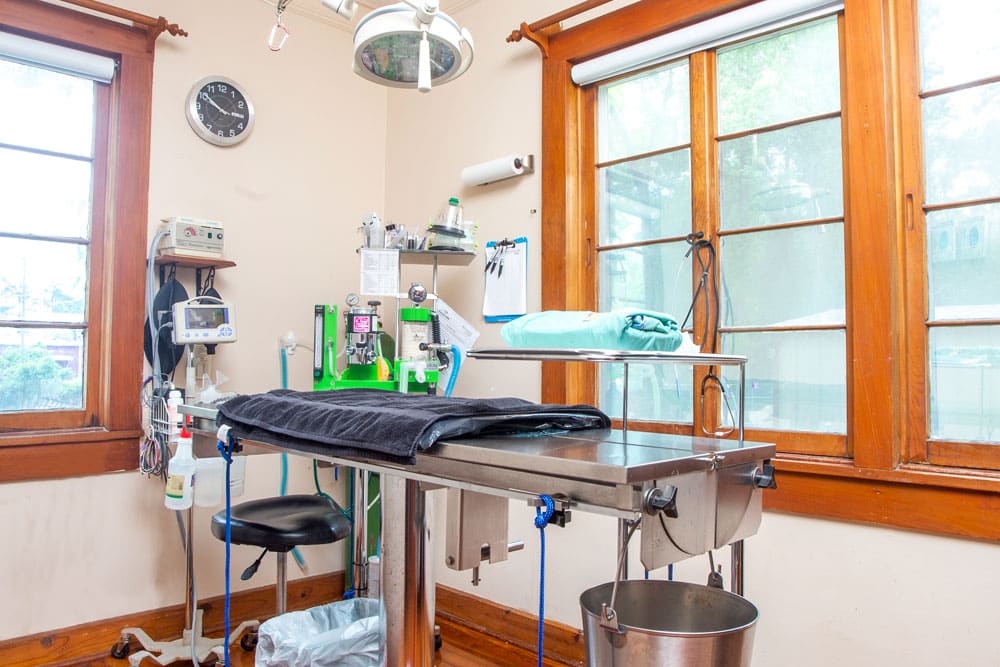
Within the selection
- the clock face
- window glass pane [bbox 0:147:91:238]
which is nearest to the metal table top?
window glass pane [bbox 0:147:91:238]

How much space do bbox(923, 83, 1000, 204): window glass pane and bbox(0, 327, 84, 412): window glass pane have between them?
2990 mm

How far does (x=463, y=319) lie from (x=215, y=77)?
1.48m

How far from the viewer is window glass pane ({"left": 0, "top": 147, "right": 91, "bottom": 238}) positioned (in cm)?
259

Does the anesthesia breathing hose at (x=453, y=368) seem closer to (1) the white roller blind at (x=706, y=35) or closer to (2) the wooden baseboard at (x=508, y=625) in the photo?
(2) the wooden baseboard at (x=508, y=625)

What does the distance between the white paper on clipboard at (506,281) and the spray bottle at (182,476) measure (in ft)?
4.20

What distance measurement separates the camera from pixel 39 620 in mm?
2477

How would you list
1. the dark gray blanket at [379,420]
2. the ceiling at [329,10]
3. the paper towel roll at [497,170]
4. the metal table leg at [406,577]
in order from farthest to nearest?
the ceiling at [329,10] < the paper towel roll at [497,170] < the metal table leg at [406,577] < the dark gray blanket at [379,420]

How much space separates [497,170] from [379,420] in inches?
70.9

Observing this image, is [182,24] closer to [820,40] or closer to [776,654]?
[820,40]

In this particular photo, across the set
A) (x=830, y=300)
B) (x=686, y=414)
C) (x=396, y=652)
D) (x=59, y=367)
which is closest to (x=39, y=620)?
(x=59, y=367)

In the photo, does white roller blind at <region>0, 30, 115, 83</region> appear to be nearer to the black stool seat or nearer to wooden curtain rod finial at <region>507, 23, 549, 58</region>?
wooden curtain rod finial at <region>507, 23, 549, 58</region>

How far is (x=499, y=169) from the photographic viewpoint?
2895 mm

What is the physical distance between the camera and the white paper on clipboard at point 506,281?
9.38 feet

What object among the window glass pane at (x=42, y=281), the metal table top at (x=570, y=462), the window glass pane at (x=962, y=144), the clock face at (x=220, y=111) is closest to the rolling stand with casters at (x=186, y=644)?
the window glass pane at (x=42, y=281)
